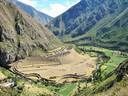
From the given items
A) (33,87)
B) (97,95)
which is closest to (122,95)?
(97,95)

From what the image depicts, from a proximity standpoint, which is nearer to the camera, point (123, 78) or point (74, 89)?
point (123, 78)

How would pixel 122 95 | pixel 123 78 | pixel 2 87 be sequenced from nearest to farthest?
pixel 122 95
pixel 123 78
pixel 2 87

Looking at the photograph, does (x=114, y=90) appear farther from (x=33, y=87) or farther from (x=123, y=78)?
(x=33, y=87)

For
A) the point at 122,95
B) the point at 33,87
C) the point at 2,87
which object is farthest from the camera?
the point at 33,87

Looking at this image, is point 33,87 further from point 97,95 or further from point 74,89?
point 97,95

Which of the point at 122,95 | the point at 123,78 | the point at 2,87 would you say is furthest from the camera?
the point at 2,87

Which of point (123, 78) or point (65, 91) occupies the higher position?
point (123, 78)

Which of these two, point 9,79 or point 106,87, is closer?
point 106,87

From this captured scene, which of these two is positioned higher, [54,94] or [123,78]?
[123,78]

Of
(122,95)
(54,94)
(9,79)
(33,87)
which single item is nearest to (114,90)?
(122,95)
